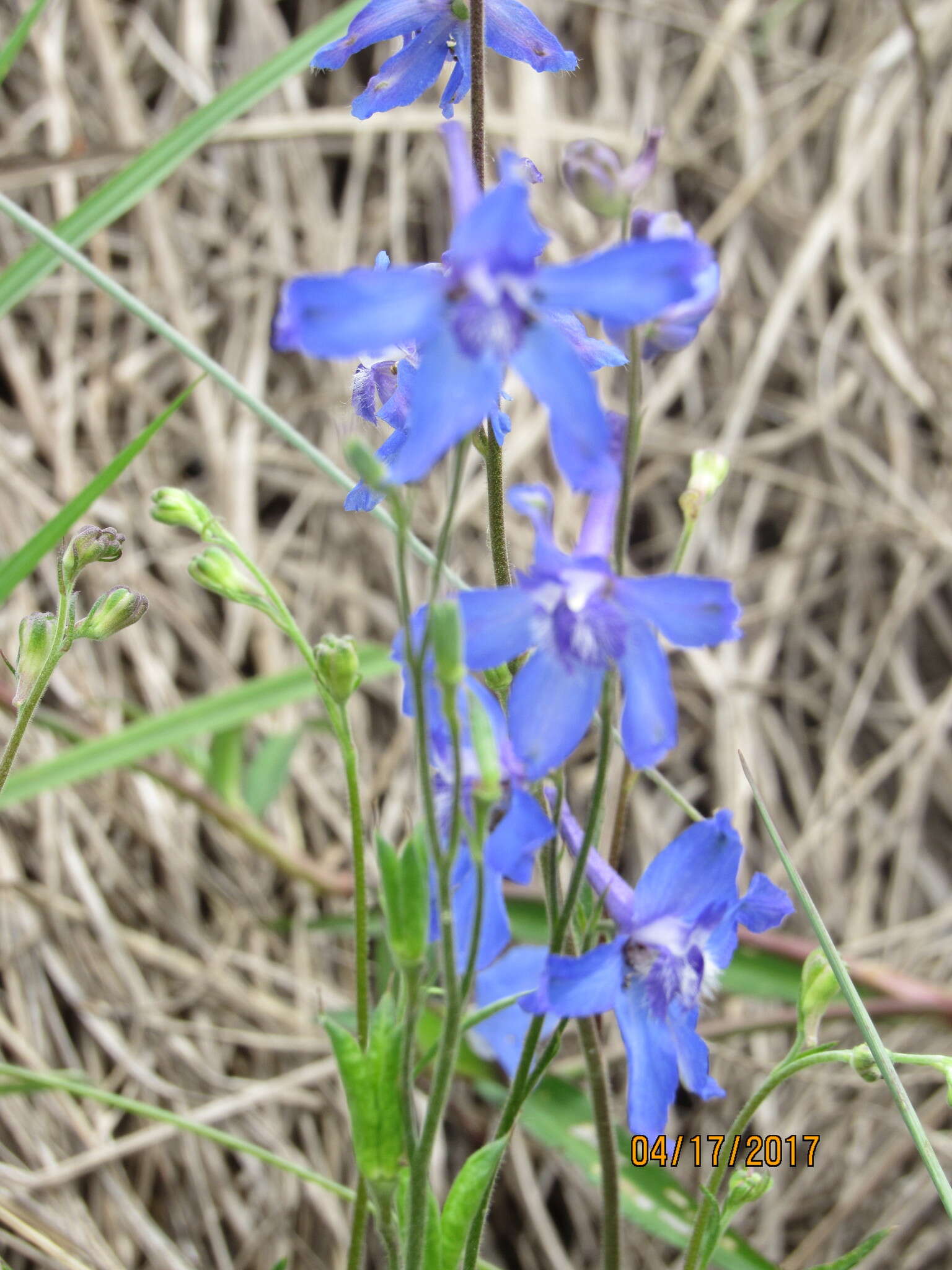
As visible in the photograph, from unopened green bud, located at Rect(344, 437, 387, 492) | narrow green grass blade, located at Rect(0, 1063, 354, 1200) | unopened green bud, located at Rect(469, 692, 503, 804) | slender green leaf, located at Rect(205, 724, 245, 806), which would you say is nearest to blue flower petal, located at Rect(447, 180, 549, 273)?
unopened green bud, located at Rect(344, 437, 387, 492)

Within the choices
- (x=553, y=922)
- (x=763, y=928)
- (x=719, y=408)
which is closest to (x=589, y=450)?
(x=553, y=922)

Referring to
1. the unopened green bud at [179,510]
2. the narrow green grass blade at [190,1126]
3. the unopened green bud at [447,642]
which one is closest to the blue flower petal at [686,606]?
the unopened green bud at [447,642]

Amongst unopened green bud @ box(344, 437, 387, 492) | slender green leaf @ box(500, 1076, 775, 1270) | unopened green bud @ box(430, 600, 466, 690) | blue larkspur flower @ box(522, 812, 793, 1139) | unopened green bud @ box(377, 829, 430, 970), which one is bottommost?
slender green leaf @ box(500, 1076, 775, 1270)

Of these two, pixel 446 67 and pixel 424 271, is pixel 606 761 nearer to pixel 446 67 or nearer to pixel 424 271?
pixel 424 271

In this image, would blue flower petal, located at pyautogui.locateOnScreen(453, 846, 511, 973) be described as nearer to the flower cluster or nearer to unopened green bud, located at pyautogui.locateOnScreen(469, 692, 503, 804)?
the flower cluster

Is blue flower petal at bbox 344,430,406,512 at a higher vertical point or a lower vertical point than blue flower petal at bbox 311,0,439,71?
lower
